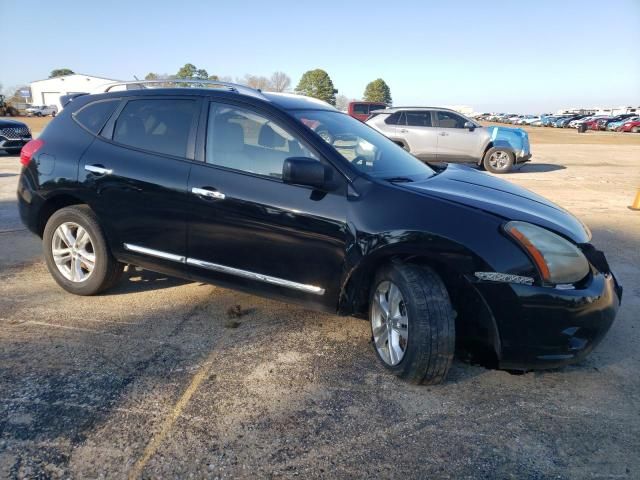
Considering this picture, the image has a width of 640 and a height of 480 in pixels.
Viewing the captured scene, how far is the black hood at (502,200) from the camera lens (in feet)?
Result: 9.64

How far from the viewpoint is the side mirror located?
2.99 metres

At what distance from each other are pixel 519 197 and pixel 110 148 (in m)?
3.14

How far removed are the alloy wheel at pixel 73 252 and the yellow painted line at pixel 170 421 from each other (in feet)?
5.34

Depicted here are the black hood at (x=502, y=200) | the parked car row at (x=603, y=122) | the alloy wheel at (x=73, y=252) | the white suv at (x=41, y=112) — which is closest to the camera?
the black hood at (x=502, y=200)

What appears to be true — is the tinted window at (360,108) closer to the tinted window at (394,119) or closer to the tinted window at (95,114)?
the tinted window at (394,119)

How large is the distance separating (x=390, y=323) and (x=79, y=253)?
2714 millimetres

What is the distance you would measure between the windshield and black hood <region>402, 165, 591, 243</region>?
0.24 m

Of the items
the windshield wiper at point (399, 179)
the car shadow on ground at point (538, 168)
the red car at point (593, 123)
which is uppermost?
the red car at point (593, 123)

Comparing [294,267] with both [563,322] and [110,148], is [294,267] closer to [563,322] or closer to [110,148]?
[563,322]

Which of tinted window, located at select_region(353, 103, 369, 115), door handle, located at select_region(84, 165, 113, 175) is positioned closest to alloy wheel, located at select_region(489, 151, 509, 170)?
tinted window, located at select_region(353, 103, 369, 115)

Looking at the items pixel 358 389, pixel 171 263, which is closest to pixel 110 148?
pixel 171 263

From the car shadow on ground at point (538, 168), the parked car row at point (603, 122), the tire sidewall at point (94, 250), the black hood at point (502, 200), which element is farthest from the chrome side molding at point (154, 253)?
the parked car row at point (603, 122)

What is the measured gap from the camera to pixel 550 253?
109 inches

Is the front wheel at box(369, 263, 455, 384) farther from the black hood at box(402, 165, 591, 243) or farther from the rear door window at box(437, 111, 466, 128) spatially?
the rear door window at box(437, 111, 466, 128)
